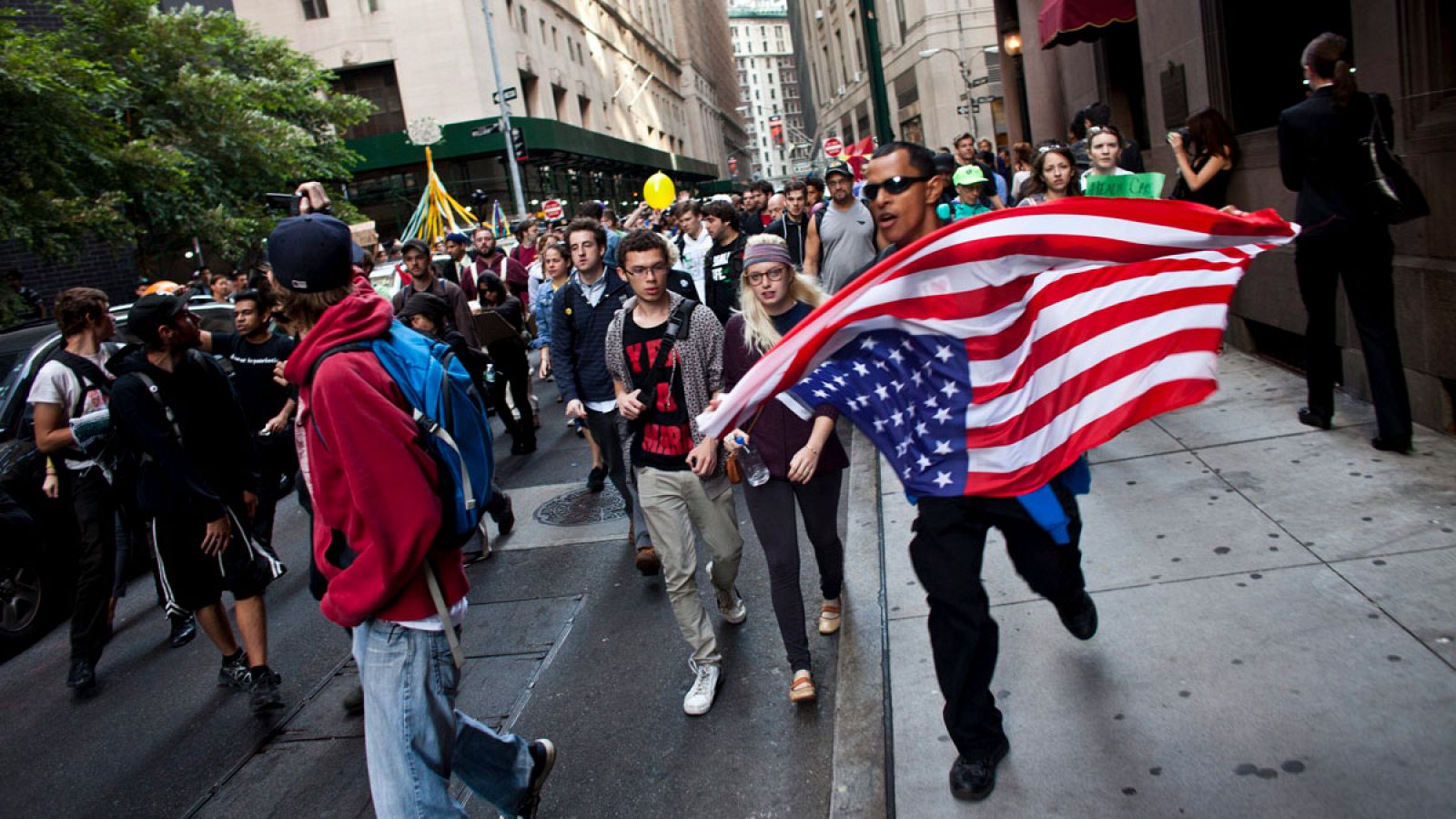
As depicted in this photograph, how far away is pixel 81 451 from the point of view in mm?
6055

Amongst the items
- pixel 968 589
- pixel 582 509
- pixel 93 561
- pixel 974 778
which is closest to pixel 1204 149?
pixel 582 509

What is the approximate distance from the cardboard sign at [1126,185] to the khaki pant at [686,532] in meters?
3.53

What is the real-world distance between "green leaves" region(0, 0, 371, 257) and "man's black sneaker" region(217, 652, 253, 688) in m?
10.2

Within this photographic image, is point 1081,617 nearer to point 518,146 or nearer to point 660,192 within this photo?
point 660,192

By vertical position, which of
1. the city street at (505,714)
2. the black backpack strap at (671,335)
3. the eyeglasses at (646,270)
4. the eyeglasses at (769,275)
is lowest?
the city street at (505,714)

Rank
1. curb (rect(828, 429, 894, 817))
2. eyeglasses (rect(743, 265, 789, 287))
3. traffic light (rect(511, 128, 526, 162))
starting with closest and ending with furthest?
curb (rect(828, 429, 894, 817)), eyeglasses (rect(743, 265, 789, 287)), traffic light (rect(511, 128, 526, 162))

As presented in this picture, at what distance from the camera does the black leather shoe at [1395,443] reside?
5625mm

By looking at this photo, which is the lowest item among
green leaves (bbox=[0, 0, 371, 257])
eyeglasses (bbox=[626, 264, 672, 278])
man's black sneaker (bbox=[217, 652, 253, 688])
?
man's black sneaker (bbox=[217, 652, 253, 688])

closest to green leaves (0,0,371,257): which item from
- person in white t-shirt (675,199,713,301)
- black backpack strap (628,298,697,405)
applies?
person in white t-shirt (675,199,713,301)

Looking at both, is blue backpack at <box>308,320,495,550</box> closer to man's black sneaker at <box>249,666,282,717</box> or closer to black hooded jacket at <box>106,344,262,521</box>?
black hooded jacket at <box>106,344,262,521</box>

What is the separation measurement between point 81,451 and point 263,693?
2043 millimetres

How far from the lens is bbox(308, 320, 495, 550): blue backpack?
2990 millimetres

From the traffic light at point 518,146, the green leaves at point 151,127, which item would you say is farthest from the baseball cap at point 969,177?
the traffic light at point 518,146

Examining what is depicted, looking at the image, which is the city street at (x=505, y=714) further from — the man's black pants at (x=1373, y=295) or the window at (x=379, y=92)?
the window at (x=379, y=92)
